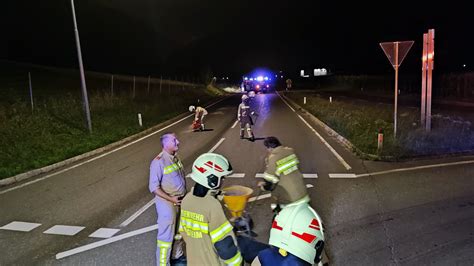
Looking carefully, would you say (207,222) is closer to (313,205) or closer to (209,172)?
(209,172)

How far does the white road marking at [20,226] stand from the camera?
21.7ft

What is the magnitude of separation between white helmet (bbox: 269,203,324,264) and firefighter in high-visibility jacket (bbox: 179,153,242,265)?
52 centimetres

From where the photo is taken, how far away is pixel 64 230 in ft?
21.3

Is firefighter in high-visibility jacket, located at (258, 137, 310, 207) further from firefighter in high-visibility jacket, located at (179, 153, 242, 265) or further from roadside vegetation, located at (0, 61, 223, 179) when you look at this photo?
roadside vegetation, located at (0, 61, 223, 179)

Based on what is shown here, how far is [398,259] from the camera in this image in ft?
16.3

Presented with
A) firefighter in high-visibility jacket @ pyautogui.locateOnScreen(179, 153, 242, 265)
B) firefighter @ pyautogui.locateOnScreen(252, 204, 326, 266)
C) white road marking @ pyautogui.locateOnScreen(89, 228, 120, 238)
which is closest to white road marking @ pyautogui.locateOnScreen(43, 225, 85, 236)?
white road marking @ pyautogui.locateOnScreen(89, 228, 120, 238)

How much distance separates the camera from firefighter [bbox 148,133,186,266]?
4.54 meters

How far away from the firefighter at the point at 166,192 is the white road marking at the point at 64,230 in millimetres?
2556

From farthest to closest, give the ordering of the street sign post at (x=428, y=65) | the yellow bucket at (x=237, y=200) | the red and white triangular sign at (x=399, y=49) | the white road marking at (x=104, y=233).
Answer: the street sign post at (x=428, y=65)
the red and white triangular sign at (x=399, y=49)
the white road marking at (x=104, y=233)
the yellow bucket at (x=237, y=200)

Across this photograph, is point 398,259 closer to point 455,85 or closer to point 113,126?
point 113,126

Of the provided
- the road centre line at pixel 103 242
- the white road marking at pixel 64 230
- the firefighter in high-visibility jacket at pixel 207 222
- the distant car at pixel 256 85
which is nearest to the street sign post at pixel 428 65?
the road centre line at pixel 103 242

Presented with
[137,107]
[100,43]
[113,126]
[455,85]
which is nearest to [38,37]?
[100,43]

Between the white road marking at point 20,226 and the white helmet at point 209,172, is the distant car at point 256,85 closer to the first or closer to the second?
the white road marking at point 20,226

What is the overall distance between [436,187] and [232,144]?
25.1 ft
